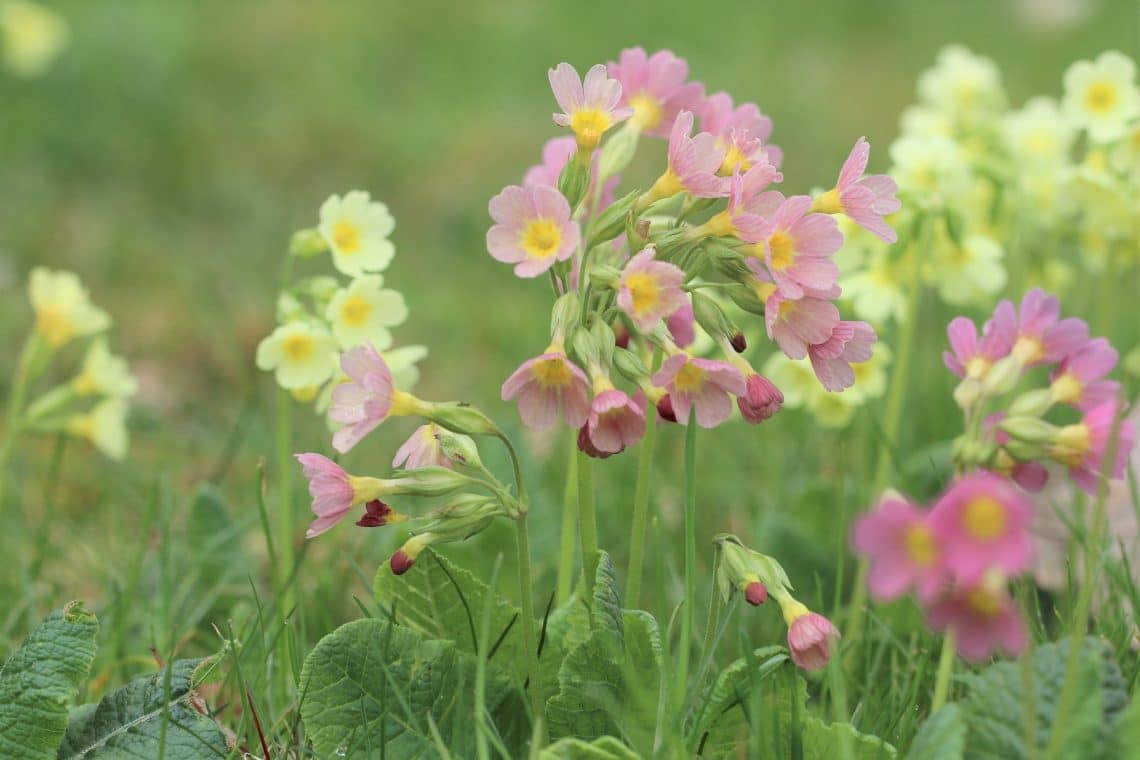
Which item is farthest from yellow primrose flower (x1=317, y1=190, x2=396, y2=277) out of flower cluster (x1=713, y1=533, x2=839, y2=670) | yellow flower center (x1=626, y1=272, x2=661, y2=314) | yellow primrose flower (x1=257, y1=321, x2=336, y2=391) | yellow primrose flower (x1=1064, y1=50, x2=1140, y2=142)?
yellow primrose flower (x1=1064, y1=50, x2=1140, y2=142)

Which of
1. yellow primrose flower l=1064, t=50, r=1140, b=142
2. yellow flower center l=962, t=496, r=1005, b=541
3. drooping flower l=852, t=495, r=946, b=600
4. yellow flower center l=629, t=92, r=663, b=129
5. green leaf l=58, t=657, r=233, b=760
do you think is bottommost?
green leaf l=58, t=657, r=233, b=760

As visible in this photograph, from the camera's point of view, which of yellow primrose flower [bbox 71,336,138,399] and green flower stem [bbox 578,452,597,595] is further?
yellow primrose flower [bbox 71,336,138,399]

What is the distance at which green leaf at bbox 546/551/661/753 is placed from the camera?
55.7 inches

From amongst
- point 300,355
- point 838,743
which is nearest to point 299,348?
point 300,355

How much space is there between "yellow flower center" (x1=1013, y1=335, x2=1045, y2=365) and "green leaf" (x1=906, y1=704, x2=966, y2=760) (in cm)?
37

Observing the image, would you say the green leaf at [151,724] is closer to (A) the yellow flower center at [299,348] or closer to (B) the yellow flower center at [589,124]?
(A) the yellow flower center at [299,348]

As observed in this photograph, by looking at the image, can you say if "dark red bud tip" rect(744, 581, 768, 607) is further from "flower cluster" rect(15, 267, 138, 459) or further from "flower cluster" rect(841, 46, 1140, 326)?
"flower cluster" rect(15, 267, 138, 459)

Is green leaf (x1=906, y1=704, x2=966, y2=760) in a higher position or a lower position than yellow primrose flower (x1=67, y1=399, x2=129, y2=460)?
lower

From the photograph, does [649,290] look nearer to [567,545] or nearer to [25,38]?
[567,545]

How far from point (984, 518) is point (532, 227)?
0.58 metres

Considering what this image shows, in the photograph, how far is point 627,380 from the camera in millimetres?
1407

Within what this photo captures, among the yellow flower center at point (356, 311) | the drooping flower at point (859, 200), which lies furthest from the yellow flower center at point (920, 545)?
the yellow flower center at point (356, 311)

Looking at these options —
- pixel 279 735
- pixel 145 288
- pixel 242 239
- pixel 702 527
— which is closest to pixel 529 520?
pixel 702 527

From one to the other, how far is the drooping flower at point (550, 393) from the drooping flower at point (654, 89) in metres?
0.48
